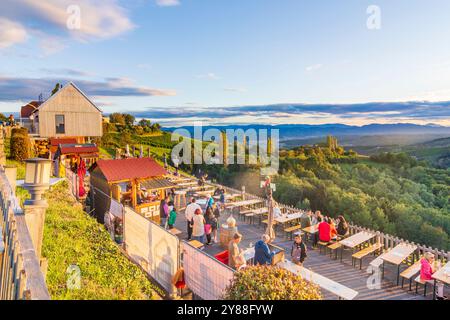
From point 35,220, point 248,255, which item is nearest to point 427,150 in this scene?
point 248,255

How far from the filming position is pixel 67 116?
108 ft

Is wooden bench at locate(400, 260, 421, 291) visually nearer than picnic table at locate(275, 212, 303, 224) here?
Yes

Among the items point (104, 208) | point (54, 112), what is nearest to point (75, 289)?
point (104, 208)

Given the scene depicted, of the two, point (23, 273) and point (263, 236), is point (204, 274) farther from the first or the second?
point (23, 273)

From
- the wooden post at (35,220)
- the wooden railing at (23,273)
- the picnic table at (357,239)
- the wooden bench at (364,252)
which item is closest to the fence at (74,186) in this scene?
the wooden post at (35,220)

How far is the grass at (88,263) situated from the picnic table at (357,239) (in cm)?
595

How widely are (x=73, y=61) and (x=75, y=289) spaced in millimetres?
22638

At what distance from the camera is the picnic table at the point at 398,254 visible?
28.5 feet

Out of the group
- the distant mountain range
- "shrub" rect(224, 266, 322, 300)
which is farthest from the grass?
the distant mountain range

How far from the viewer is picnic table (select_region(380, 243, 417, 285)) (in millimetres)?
8680

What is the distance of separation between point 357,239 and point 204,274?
5.58 metres

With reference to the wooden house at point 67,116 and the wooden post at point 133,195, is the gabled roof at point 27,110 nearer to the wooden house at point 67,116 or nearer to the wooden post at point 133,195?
the wooden house at point 67,116

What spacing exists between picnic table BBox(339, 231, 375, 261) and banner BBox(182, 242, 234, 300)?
4.80 metres

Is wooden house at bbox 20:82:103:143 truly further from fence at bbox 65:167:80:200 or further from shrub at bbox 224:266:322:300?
shrub at bbox 224:266:322:300
